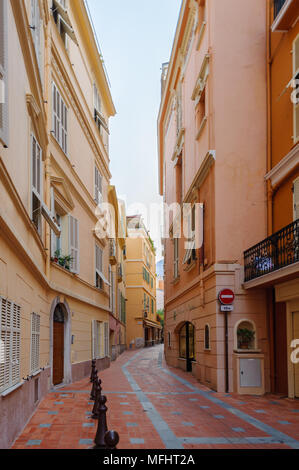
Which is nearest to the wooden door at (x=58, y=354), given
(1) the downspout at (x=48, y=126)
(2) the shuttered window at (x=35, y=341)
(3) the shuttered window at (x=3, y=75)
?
(1) the downspout at (x=48, y=126)

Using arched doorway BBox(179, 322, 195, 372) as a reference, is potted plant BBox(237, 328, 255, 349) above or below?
above

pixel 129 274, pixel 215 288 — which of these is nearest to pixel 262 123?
pixel 215 288

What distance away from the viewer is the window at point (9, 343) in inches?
269

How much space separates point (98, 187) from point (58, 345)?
8605 millimetres

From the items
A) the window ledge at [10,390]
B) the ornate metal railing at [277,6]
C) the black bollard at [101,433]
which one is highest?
the ornate metal railing at [277,6]

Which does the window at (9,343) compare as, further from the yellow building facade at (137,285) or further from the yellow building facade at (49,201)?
the yellow building facade at (137,285)

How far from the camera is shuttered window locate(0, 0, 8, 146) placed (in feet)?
20.8

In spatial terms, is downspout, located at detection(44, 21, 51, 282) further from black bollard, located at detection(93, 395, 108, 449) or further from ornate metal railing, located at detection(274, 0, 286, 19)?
black bollard, located at detection(93, 395, 108, 449)

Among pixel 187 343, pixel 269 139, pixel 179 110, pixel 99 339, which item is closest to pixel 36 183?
pixel 269 139

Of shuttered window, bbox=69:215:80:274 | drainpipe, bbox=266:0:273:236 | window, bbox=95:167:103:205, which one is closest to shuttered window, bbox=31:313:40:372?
shuttered window, bbox=69:215:80:274

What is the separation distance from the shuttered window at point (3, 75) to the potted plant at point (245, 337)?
9371 millimetres

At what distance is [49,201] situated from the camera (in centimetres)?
1320

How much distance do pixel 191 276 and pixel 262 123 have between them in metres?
6.64

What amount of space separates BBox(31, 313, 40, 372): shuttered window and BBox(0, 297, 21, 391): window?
2058mm
